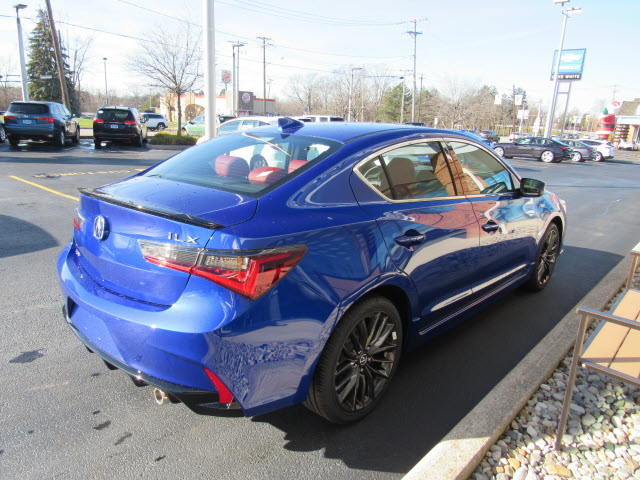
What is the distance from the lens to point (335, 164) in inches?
99.0

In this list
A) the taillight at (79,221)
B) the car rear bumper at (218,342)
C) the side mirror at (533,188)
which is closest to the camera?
the car rear bumper at (218,342)

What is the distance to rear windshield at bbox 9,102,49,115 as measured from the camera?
1633cm

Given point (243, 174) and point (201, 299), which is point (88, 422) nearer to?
point (201, 299)

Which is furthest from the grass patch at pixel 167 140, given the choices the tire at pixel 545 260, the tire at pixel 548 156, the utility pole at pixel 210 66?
Answer: the tire at pixel 548 156

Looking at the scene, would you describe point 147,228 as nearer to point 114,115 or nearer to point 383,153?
point 383,153

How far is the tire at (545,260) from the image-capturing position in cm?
451

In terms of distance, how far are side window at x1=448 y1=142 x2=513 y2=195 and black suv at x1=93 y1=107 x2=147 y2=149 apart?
18.6 m

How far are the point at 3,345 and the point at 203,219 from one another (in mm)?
2212

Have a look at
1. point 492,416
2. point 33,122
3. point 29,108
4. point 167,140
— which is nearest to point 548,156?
point 167,140

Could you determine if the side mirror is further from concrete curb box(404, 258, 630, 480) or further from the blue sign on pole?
the blue sign on pole

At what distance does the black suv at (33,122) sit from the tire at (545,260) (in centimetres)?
1788

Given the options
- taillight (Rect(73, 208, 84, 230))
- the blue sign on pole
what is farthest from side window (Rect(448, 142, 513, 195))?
the blue sign on pole

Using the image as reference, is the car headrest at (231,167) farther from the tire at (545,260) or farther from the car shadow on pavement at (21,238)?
the car shadow on pavement at (21,238)

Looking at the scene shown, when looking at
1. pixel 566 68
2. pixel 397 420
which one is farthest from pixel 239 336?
pixel 566 68
